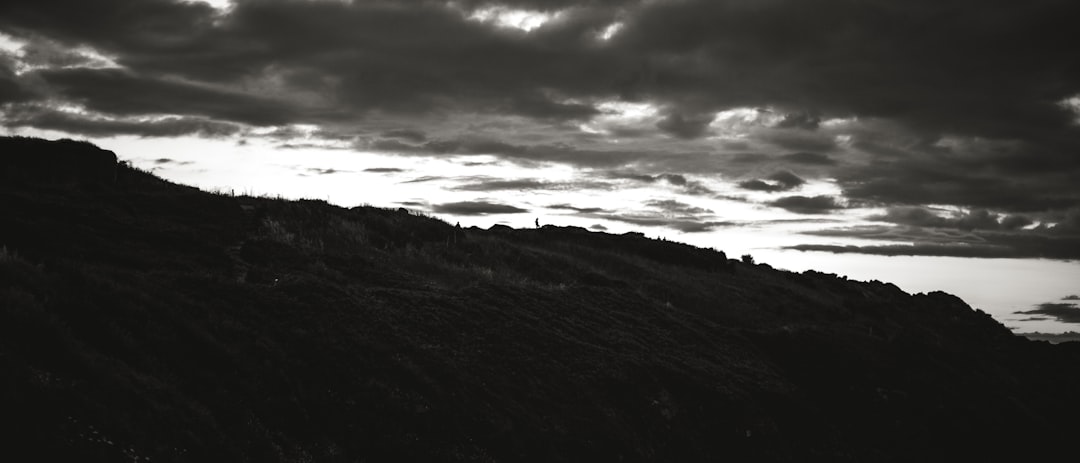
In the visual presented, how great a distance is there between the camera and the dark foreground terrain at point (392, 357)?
424 inches

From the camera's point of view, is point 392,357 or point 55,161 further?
point 55,161

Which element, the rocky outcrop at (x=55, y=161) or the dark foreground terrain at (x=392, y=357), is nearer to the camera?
the dark foreground terrain at (x=392, y=357)

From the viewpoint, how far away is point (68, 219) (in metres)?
20.4

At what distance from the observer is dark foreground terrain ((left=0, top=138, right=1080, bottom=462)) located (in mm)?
10758

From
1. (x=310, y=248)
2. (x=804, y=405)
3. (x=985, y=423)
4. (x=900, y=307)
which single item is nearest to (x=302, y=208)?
(x=310, y=248)

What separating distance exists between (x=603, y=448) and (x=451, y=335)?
204 inches

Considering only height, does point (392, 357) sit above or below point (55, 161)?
below

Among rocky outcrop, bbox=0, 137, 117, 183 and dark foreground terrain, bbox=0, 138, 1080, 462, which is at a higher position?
rocky outcrop, bbox=0, 137, 117, 183

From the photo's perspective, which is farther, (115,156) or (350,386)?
(115,156)

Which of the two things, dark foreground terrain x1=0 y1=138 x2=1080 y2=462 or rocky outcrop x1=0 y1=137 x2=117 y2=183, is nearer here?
dark foreground terrain x1=0 y1=138 x2=1080 y2=462

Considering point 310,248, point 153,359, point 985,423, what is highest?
point 310,248

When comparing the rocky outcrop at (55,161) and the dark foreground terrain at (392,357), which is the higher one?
the rocky outcrop at (55,161)

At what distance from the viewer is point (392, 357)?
16500 millimetres

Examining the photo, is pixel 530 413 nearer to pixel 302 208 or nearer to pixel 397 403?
pixel 397 403
